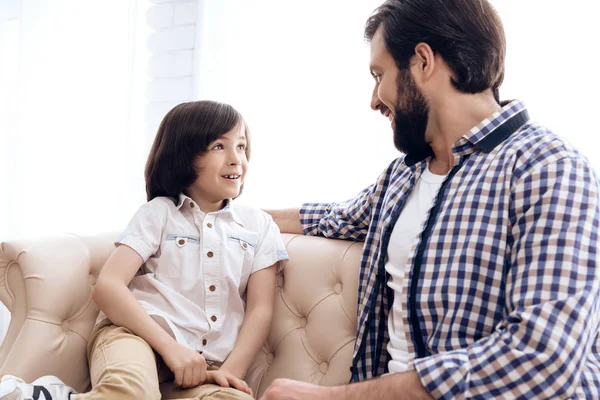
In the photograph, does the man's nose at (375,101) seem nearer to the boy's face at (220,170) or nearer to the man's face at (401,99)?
the man's face at (401,99)

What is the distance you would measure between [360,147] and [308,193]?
9.8 inches

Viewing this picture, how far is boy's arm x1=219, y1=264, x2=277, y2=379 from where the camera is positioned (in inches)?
58.6

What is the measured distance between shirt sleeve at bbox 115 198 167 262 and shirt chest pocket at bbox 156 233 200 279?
0.03 m

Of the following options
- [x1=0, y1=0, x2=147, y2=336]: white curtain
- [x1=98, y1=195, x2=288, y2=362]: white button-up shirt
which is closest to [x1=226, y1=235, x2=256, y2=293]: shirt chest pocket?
[x1=98, y1=195, x2=288, y2=362]: white button-up shirt

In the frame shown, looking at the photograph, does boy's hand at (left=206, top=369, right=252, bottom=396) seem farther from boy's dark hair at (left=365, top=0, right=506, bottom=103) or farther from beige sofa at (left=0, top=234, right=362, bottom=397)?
boy's dark hair at (left=365, top=0, right=506, bottom=103)

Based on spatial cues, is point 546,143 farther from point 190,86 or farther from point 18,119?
point 18,119

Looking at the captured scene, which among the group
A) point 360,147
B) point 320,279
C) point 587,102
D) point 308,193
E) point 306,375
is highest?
point 587,102

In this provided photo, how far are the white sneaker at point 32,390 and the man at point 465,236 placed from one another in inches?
18.9

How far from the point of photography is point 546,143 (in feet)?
3.68

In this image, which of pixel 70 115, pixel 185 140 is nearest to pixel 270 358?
pixel 185 140

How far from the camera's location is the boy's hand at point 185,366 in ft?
4.50

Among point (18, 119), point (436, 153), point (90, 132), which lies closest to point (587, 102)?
point (436, 153)

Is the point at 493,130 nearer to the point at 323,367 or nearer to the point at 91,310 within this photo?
A: the point at 323,367

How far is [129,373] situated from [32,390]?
0.20 meters
